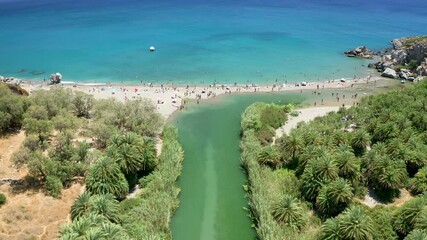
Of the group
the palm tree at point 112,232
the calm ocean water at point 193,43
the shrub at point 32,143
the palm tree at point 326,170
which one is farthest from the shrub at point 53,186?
the calm ocean water at point 193,43

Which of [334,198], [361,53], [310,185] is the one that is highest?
[361,53]

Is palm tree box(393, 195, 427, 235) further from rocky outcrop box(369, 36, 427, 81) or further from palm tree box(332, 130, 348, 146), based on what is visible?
rocky outcrop box(369, 36, 427, 81)

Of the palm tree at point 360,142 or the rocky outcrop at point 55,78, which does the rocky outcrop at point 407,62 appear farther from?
the rocky outcrop at point 55,78

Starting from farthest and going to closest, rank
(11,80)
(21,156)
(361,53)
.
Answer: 1. (361,53)
2. (11,80)
3. (21,156)

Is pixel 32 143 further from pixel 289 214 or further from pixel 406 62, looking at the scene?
pixel 406 62

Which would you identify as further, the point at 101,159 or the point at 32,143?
the point at 32,143

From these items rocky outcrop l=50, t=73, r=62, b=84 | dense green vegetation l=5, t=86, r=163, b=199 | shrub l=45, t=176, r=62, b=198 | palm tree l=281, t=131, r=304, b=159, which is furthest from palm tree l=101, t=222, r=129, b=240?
rocky outcrop l=50, t=73, r=62, b=84

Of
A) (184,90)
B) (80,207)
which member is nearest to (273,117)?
(184,90)
